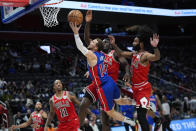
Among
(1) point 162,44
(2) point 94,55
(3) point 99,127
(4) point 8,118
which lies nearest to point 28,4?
(2) point 94,55

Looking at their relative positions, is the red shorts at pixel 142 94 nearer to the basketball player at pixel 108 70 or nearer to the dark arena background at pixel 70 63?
the basketball player at pixel 108 70

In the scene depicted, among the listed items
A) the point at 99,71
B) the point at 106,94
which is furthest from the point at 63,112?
the point at 99,71

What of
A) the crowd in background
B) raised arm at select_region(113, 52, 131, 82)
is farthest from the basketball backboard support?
the crowd in background

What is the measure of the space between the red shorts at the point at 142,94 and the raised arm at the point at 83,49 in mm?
1056

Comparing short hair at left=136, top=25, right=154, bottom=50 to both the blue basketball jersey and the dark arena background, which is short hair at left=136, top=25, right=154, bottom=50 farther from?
the dark arena background

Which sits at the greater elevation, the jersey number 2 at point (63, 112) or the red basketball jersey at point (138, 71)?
the red basketball jersey at point (138, 71)

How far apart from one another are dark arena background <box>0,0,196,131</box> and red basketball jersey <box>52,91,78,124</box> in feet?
11.2

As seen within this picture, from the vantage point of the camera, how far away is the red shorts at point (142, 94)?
18.5 ft

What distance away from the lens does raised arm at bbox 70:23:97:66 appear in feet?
17.0

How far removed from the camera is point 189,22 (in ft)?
78.6

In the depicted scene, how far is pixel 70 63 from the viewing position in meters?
14.4

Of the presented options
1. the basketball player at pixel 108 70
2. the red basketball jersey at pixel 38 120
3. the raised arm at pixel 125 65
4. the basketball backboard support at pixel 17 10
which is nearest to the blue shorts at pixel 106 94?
the raised arm at pixel 125 65

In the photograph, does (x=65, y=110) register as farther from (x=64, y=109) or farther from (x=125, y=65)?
(x=125, y=65)

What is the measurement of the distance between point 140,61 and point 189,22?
64.1 feet
